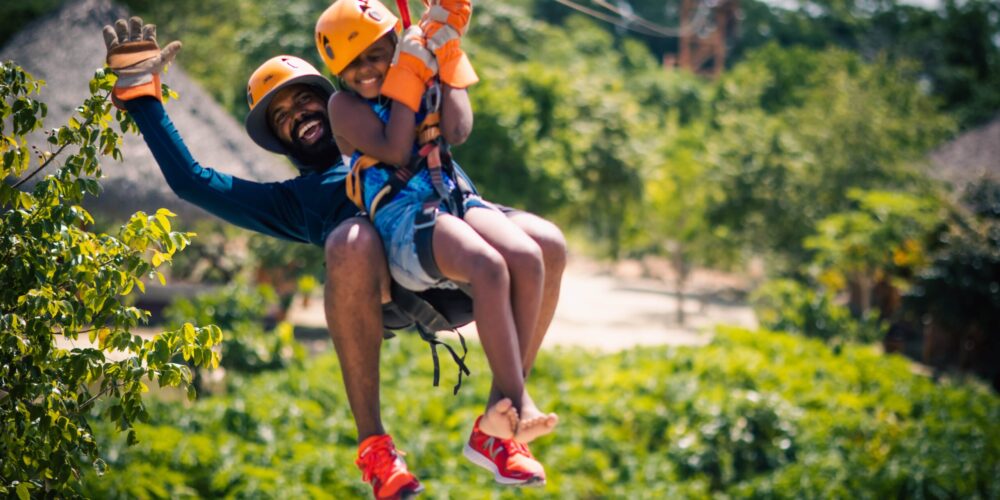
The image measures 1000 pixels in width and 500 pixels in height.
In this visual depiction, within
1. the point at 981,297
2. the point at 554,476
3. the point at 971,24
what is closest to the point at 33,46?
the point at 554,476

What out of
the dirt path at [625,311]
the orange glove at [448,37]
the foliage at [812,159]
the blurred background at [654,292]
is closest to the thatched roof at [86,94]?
the blurred background at [654,292]

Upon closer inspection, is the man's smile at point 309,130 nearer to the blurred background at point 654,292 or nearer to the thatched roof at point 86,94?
the blurred background at point 654,292

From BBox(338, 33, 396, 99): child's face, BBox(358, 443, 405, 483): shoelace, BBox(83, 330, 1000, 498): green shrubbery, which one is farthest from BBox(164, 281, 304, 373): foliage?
BBox(338, 33, 396, 99): child's face

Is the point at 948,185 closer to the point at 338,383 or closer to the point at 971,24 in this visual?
the point at 338,383

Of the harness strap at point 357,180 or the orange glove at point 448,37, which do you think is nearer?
the orange glove at point 448,37

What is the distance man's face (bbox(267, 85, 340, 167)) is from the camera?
374 centimetres

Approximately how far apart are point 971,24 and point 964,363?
1279 inches

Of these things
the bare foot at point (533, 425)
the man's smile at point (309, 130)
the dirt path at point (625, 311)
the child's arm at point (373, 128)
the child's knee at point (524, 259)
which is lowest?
the dirt path at point (625, 311)

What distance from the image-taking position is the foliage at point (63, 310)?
3.36 m

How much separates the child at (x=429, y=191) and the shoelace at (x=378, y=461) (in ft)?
0.95

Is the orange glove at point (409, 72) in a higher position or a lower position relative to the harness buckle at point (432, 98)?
higher

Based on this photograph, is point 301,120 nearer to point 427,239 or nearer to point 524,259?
point 427,239

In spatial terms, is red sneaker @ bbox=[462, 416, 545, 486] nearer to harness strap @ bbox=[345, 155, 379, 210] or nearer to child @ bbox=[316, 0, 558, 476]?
child @ bbox=[316, 0, 558, 476]

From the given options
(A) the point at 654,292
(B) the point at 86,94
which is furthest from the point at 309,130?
(A) the point at 654,292
